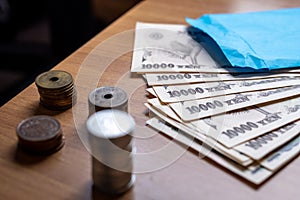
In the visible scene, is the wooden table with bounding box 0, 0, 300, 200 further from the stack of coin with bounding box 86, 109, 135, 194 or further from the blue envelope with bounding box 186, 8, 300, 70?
the blue envelope with bounding box 186, 8, 300, 70

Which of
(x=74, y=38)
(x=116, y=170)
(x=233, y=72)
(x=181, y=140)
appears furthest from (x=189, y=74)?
(x=74, y=38)

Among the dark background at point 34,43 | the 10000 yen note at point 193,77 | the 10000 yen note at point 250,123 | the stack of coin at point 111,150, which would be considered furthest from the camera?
the dark background at point 34,43

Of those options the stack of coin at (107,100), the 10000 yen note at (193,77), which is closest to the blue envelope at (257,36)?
the 10000 yen note at (193,77)

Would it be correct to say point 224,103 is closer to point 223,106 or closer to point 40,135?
point 223,106

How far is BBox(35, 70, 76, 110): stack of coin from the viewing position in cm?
69

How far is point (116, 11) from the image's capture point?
2.06 m

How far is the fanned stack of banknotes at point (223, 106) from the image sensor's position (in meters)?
0.61

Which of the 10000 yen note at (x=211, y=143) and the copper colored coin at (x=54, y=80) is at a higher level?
the copper colored coin at (x=54, y=80)

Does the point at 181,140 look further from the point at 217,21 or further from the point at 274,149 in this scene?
the point at 217,21

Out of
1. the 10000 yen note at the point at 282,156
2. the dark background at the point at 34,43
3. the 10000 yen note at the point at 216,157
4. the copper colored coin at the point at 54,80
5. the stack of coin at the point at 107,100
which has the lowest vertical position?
the dark background at the point at 34,43

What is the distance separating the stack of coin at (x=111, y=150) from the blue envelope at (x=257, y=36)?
327mm

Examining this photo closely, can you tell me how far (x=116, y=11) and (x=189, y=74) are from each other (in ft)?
4.40

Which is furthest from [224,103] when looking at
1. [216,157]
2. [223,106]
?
[216,157]

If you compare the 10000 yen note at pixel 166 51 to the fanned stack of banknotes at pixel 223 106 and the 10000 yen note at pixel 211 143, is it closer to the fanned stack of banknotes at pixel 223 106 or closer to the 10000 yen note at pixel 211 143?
the fanned stack of banknotes at pixel 223 106
